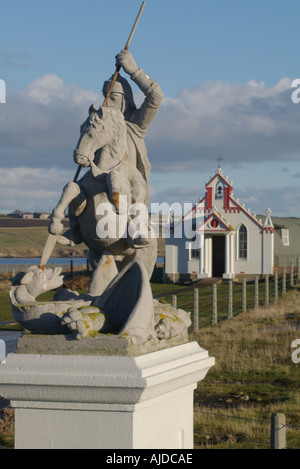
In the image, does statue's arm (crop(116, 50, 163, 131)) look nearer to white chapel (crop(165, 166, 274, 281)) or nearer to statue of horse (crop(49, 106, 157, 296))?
statue of horse (crop(49, 106, 157, 296))

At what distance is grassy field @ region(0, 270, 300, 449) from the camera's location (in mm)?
9289

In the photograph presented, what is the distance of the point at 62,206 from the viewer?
16.1ft

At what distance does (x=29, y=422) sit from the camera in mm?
3842

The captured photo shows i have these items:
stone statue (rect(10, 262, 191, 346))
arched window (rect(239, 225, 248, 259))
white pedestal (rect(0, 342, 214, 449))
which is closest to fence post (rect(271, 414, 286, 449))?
stone statue (rect(10, 262, 191, 346))

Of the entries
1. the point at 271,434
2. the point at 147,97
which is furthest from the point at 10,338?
the point at 147,97

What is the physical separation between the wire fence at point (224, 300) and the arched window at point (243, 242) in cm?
151

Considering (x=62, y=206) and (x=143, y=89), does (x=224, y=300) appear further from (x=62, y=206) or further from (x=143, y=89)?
(x=62, y=206)

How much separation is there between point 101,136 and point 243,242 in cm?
3410

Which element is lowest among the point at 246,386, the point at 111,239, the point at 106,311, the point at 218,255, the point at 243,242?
the point at 246,386

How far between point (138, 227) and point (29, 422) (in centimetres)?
169

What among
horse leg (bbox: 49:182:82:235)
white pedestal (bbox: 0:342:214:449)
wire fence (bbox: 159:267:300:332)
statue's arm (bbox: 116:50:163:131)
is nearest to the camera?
white pedestal (bbox: 0:342:214:449)

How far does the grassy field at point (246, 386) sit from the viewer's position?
366 inches

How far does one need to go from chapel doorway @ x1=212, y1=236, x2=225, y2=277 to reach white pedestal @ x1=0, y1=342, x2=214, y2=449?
35449mm

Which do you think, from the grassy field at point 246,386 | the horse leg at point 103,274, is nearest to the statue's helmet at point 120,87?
the horse leg at point 103,274
